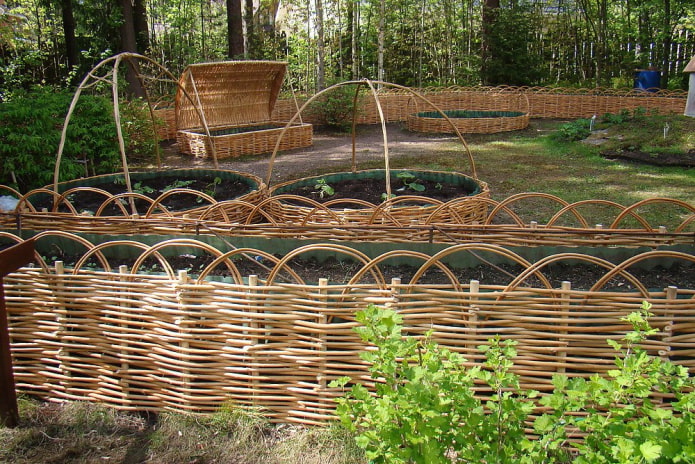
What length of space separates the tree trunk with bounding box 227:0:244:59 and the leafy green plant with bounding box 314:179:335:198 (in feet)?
26.8

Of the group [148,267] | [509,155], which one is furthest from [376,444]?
[509,155]

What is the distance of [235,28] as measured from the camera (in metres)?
12.6

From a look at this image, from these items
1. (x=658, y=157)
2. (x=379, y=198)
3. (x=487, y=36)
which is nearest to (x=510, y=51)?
(x=487, y=36)

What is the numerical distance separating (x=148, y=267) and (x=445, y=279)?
170 centimetres

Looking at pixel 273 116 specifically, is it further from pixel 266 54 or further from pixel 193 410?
pixel 193 410

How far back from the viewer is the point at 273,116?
38.8 ft

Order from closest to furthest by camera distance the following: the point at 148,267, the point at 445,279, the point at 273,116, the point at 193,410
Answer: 1. the point at 193,410
2. the point at 445,279
3. the point at 148,267
4. the point at 273,116

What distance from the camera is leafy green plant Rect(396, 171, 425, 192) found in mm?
5172

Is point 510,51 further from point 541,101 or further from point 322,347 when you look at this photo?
point 322,347

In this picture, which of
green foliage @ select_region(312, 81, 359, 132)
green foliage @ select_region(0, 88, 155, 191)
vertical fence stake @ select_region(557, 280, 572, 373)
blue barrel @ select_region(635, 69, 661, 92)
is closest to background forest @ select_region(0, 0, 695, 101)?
blue barrel @ select_region(635, 69, 661, 92)

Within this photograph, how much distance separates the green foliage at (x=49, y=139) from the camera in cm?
618

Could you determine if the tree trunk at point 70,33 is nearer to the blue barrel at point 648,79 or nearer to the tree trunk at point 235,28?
the tree trunk at point 235,28

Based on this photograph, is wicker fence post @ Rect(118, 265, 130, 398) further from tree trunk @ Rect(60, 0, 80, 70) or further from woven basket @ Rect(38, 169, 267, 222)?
tree trunk @ Rect(60, 0, 80, 70)

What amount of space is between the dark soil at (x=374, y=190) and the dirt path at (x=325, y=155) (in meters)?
2.16
